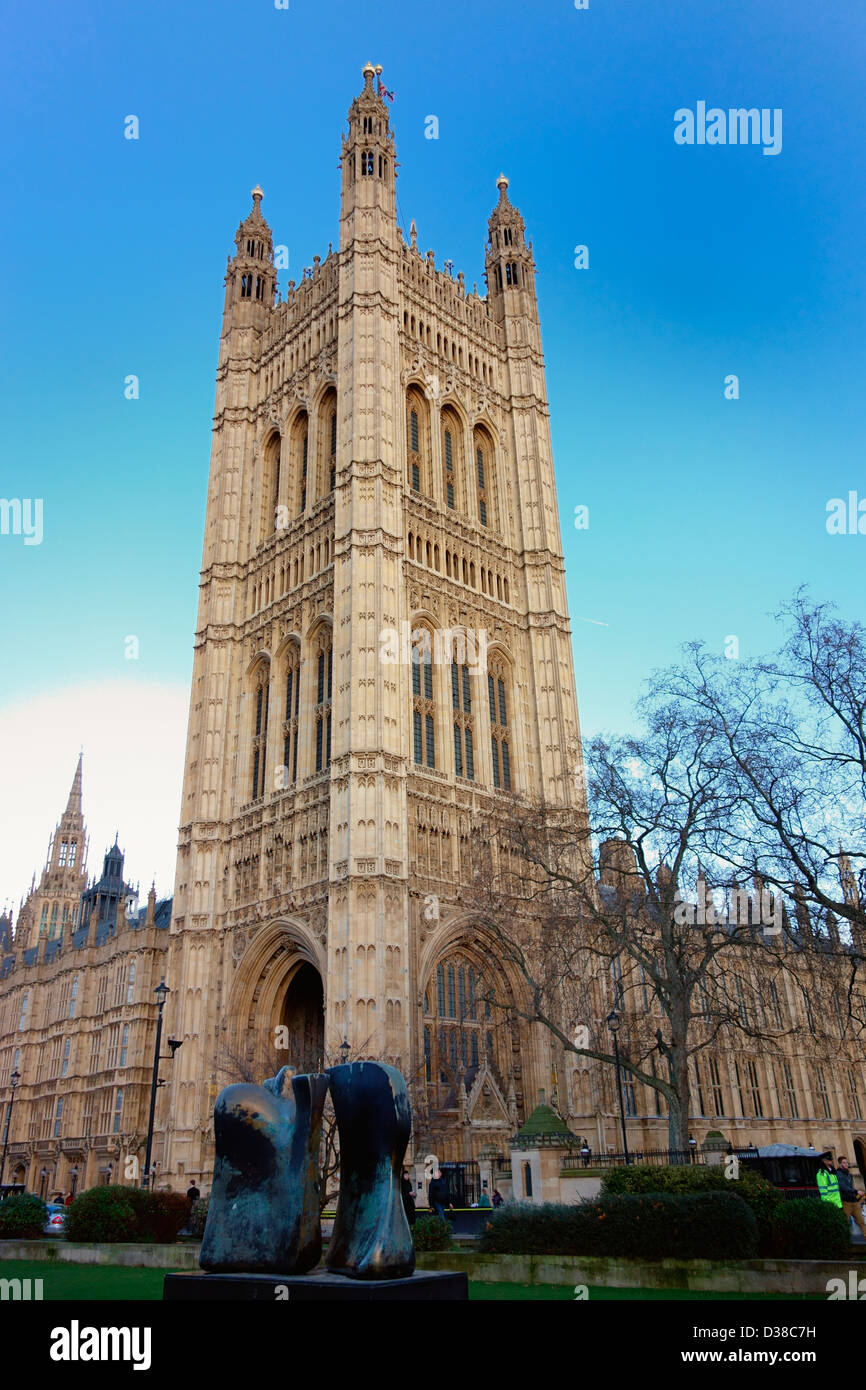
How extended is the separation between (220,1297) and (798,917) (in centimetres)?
1365

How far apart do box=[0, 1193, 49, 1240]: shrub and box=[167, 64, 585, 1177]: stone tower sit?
12227 millimetres

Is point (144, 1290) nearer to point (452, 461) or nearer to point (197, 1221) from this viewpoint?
point (197, 1221)

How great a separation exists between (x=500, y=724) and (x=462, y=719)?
2.74 metres

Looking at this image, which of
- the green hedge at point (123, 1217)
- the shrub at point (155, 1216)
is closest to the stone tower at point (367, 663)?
the shrub at point (155, 1216)

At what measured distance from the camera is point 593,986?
36.8m

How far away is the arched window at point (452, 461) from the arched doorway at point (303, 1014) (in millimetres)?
22113

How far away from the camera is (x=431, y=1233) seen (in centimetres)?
Answer: 1572

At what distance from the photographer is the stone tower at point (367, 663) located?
35.2 m

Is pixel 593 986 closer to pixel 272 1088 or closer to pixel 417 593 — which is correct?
pixel 417 593

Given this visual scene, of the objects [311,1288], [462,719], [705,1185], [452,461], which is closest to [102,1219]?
[705,1185]

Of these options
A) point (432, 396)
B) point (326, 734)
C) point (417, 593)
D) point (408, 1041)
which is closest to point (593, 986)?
point (408, 1041)

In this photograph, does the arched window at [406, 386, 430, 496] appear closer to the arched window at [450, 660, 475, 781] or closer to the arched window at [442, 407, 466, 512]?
the arched window at [442, 407, 466, 512]

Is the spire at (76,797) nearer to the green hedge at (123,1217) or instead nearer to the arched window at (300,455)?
the arched window at (300,455)

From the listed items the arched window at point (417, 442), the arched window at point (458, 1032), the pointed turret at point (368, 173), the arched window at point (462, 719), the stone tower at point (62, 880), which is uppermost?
the pointed turret at point (368, 173)
